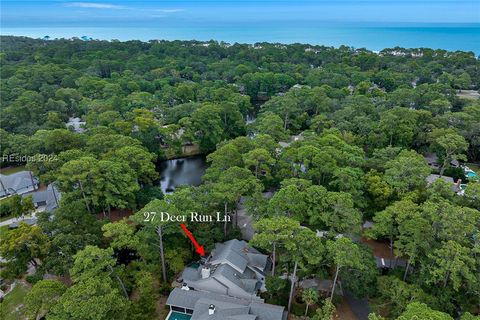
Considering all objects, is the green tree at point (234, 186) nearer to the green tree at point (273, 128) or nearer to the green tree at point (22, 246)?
the green tree at point (22, 246)

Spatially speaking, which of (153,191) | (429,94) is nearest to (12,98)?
(153,191)

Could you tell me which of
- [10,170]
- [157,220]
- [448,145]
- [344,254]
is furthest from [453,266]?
[10,170]

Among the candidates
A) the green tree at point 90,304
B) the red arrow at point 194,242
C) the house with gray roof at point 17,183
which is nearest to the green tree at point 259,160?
the red arrow at point 194,242

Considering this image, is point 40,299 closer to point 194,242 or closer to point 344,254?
point 194,242

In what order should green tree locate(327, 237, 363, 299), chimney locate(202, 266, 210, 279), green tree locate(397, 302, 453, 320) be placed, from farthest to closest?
chimney locate(202, 266, 210, 279) → green tree locate(327, 237, 363, 299) → green tree locate(397, 302, 453, 320)

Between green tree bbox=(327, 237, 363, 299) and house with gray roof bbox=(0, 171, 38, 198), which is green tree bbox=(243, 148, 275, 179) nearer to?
green tree bbox=(327, 237, 363, 299)

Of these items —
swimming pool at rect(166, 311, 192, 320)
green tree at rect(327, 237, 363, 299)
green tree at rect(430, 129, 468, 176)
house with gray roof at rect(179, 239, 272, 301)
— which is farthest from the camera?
green tree at rect(430, 129, 468, 176)

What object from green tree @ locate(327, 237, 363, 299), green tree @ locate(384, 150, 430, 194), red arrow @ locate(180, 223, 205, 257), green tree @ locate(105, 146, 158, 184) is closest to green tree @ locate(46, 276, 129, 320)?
red arrow @ locate(180, 223, 205, 257)

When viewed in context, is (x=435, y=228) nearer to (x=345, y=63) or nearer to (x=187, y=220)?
(x=187, y=220)
